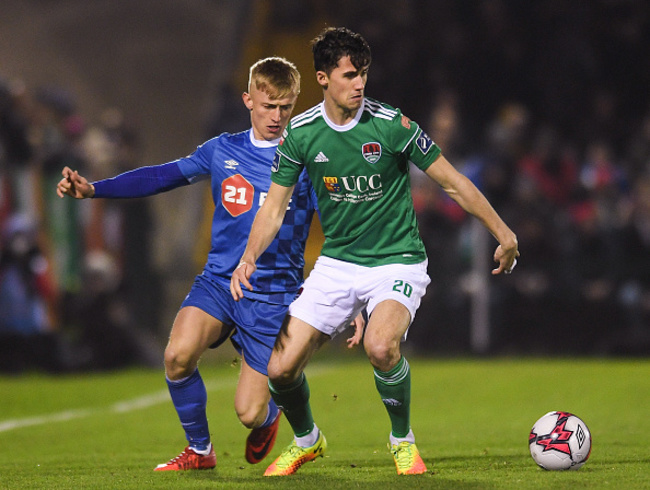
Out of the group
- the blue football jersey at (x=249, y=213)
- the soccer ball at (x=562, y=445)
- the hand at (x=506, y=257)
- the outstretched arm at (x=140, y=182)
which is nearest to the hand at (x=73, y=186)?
the outstretched arm at (x=140, y=182)

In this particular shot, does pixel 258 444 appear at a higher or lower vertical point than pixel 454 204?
higher

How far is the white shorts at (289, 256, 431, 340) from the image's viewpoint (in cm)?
512

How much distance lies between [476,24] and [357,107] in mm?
10479

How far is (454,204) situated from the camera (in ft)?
44.4

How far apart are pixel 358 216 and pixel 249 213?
79cm

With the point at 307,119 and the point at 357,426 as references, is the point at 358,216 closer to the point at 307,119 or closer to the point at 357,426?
the point at 307,119

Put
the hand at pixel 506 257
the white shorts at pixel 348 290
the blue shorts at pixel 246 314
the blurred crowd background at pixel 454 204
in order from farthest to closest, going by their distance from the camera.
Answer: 1. the blurred crowd background at pixel 454 204
2. the blue shorts at pixel 246 314
3. the white shorts at pixel 348 290
4. the hand at pixel 506 257

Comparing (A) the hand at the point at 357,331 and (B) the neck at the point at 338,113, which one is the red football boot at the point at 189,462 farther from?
(B) the neck at the point at 338,113

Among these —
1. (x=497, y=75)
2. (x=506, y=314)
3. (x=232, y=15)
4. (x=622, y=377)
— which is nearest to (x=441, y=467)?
(x=622, y=377)

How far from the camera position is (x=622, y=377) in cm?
1129

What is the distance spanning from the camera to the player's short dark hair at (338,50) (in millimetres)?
5023

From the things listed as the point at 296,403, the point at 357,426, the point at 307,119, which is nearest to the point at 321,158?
the point at 307,119

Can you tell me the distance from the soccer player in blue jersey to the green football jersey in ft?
1.60

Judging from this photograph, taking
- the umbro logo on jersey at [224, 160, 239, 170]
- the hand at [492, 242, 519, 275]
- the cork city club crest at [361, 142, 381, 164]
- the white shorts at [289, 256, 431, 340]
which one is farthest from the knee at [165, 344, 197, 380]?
the hand at [492, 242, 519, 275]
